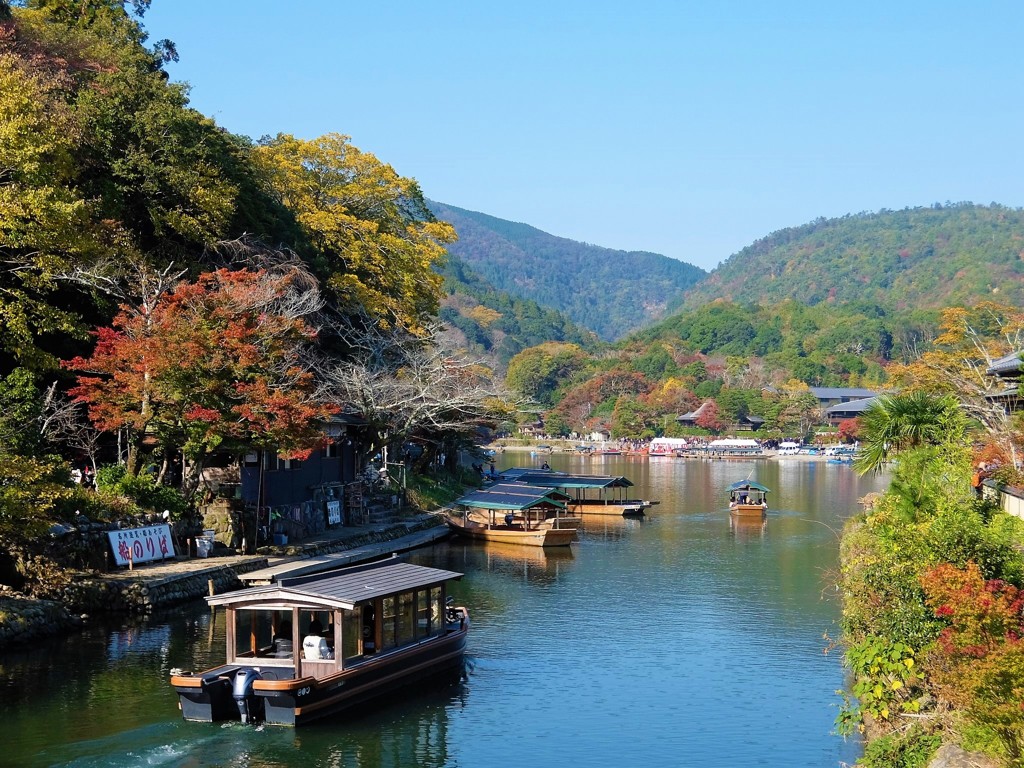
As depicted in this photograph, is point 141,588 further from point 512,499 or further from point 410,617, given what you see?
point 512,499

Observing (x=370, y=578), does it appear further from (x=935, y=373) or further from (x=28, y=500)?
(x=935, y=373)

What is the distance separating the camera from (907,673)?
18141 mm

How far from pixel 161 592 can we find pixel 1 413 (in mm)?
7071

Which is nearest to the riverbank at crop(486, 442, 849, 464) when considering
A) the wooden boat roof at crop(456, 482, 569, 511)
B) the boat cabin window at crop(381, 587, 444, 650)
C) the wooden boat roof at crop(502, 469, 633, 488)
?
the wooden boat roof at crop(502, 469, 633, 488)

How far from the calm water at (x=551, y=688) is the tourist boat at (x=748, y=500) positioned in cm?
1917

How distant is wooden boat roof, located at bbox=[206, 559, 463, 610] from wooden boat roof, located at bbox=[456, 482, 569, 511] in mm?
24508

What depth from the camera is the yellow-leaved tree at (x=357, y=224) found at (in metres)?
58.2

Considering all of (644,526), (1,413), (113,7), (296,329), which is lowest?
(644,526)

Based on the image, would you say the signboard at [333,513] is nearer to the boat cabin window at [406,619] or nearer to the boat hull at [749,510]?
the boat cabin window at [406,619]

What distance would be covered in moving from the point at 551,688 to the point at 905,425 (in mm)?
10931

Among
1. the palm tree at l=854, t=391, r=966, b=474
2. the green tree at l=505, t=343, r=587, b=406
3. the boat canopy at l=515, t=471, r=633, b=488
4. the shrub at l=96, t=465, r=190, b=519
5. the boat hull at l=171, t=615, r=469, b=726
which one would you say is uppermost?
the green tree at l=505, t=343, r=587, b=406

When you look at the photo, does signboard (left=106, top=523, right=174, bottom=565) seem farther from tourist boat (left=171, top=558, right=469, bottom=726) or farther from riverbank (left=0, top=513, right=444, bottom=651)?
tourist boat (left=171, top=558, right=469, bottom=726)

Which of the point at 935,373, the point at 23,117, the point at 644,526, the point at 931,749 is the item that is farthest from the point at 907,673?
the point at 644,526

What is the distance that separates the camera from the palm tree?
27031mm
